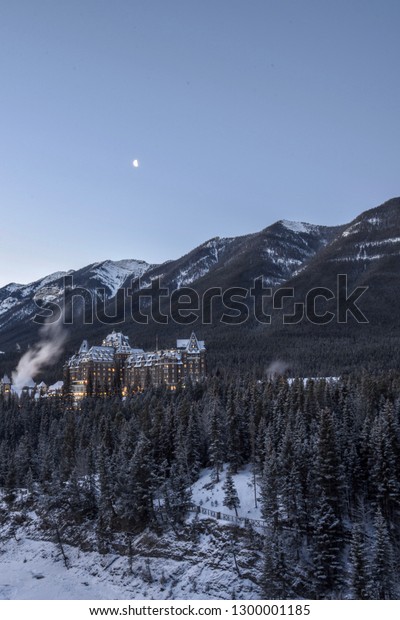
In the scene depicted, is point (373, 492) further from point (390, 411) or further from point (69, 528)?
point (69, 528)

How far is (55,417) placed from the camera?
145 m

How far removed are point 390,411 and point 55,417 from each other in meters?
95.3

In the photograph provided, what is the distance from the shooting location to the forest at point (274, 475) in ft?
A: 195

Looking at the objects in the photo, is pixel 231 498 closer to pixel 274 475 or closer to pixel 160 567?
pixel 274 475

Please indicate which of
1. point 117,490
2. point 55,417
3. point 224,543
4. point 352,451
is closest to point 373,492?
point 352,451

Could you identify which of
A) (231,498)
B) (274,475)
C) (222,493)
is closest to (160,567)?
(231,498)

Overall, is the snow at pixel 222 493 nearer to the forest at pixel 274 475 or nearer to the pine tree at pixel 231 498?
the pine tree at pixel 231 498

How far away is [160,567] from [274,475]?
18.9 metres

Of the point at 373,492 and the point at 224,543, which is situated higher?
the point at 373,492

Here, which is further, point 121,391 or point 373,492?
point 121,391

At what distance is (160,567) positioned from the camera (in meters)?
69.6

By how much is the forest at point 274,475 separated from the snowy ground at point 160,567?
5.77ft

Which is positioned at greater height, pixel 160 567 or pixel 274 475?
pixel 274 475

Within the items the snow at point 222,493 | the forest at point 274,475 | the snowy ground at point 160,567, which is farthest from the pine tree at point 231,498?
the snowy ground at point 160,567
